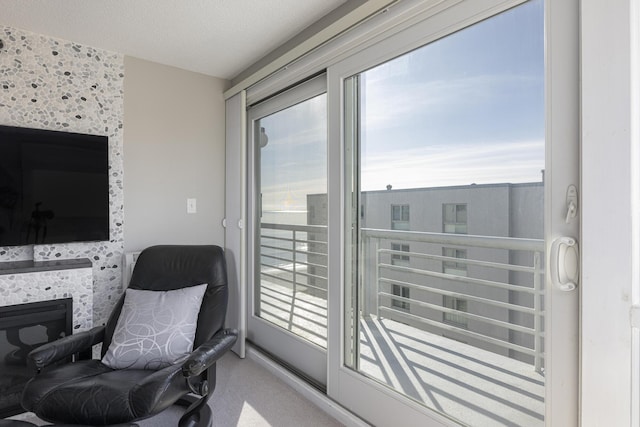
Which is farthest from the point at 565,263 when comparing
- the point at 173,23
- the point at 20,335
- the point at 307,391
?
the point at 20,335

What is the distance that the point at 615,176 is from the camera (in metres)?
1.03

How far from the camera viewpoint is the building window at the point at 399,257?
5.56 feet

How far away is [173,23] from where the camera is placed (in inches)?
84.4

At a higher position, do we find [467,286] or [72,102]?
[72,102]

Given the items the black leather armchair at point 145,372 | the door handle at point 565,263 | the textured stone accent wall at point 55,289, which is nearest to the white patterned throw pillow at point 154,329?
the black leather armchair at point 145,372

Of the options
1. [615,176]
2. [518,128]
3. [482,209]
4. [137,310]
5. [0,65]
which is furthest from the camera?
[0,65]

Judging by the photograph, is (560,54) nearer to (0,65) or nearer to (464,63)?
(464,63)

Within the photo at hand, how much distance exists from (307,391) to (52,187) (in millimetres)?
2173

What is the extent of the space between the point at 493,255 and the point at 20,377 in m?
2.75

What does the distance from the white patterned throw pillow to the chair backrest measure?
0.09 metres

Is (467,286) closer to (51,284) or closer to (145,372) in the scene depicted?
(145,372)

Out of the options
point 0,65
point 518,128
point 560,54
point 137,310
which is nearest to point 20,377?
point 137,310

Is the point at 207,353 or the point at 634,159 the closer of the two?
the point at 634,159

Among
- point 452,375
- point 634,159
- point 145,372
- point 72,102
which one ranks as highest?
point 72,102
